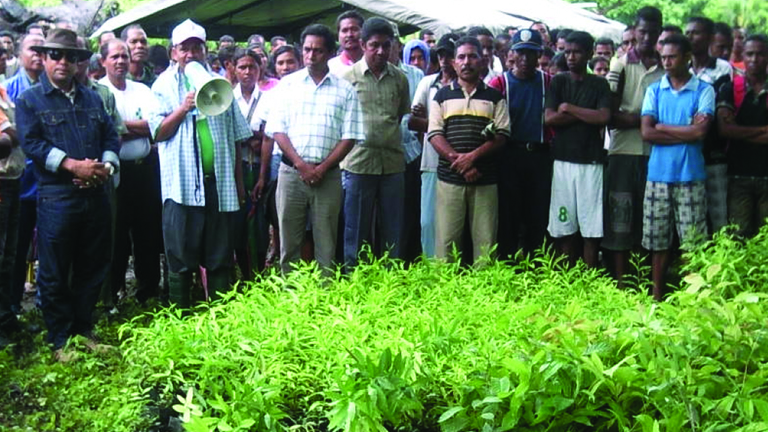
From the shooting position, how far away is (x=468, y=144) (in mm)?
7543

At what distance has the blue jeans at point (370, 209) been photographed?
766 centimetres

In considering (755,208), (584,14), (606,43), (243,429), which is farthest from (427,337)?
(584,14)

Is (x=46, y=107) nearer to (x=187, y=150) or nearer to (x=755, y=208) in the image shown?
(x=187, y=150)

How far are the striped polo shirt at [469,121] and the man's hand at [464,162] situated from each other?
0.07m

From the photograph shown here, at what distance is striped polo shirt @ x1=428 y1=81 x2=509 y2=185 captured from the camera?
754 cm

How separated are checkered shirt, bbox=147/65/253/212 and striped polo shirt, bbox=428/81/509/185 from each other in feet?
5.16

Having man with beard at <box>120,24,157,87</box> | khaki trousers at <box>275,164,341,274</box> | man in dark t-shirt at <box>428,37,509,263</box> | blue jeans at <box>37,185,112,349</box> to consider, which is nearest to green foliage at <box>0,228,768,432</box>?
blue jeans at <box>37,185,112,349</box>

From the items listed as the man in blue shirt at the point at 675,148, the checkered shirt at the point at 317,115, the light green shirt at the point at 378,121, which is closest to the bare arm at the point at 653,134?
the man in blue shirt at the point at 675,148

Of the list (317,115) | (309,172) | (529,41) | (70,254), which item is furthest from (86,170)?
(529,41)

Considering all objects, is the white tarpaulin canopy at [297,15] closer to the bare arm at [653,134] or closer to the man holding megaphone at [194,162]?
the bare arm at [653,134]

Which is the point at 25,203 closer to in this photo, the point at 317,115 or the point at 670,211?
the point at 317,115

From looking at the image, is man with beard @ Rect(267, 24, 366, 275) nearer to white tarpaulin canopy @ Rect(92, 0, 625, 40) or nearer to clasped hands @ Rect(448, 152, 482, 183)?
clasped hands @ Rect(448, 152, 482, 183)

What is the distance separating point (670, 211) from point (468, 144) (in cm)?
156

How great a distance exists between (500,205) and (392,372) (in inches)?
172
